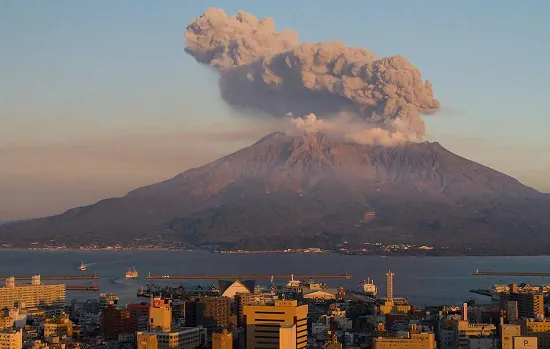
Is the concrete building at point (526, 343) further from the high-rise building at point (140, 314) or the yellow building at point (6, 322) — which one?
the yellow building at point (6, 322)

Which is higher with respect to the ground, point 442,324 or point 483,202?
point 483,202

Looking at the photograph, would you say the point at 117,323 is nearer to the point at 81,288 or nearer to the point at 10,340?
the point at 10,340

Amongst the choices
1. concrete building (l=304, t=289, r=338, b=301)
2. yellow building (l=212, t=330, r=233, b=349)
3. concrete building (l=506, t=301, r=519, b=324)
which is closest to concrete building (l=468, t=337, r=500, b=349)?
concrete building (l=506, t=301, r=519, b=324)

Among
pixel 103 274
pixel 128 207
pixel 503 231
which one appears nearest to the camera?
pixel 103 274

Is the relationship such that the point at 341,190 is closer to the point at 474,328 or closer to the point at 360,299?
the point at 360,299

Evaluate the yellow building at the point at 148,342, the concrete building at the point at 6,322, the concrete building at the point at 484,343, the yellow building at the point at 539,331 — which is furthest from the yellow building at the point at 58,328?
the yellow building at the point at 539,331

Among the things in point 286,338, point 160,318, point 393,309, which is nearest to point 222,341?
point 286,338

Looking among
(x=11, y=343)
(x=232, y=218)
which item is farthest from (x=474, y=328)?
(x=232, y=218)
